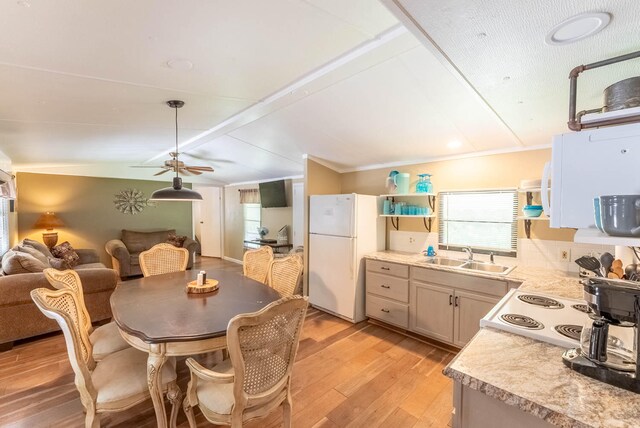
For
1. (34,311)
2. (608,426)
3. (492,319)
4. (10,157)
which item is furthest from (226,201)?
(608,426)

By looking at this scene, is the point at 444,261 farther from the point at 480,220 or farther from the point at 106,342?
the point at 106,342

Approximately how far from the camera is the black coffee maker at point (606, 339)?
917 mm

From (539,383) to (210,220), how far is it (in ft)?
27.0

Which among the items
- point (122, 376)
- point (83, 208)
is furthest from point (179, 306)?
point (83, 208)

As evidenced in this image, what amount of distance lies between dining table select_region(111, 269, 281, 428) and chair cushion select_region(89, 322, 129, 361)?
28 cm

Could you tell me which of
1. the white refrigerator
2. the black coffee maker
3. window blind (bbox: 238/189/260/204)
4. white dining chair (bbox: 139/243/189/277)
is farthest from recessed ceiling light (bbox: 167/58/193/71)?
window blind (bbox: 238/189/260/204)

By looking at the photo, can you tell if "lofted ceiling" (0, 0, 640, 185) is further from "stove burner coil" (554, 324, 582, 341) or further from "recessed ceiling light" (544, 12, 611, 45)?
"stove burner coil" (554, 324, 582, 341)

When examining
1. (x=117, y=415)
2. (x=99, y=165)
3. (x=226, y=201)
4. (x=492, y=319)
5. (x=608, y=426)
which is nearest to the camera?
(x=608, y=426)

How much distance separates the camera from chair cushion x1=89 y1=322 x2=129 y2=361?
6.75 ft

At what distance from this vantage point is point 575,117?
114 centimetres

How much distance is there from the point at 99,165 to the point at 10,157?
164 centimetres

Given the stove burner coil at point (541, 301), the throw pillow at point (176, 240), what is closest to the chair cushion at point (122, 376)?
the stove burner coil at point (541, 301)

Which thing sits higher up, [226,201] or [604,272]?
[226,201]

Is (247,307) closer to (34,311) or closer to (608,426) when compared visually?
(608,426)
